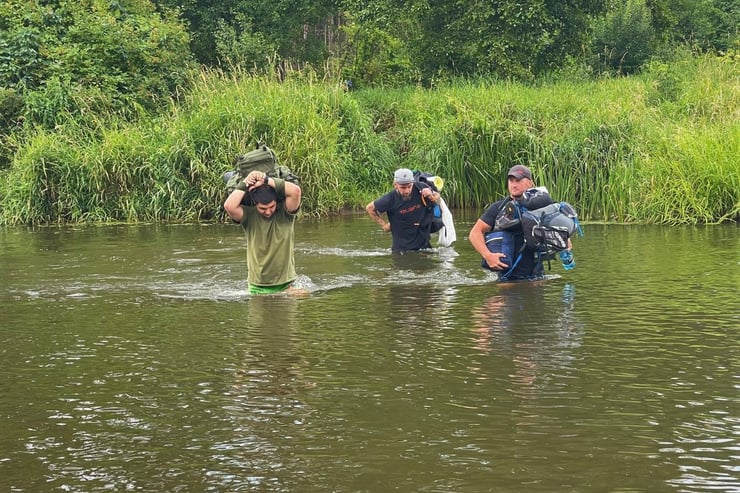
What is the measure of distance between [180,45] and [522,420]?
22.9 metres

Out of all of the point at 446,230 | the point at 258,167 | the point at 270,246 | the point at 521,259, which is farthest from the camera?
the point at 446,230

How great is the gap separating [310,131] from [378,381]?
13318 millimetres

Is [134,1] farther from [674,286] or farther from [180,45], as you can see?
[674,286]

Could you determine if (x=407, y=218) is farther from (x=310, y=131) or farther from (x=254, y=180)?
(x=310, y=131)

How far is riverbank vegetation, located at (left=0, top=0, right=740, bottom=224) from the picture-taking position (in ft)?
58.5

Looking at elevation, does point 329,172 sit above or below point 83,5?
below

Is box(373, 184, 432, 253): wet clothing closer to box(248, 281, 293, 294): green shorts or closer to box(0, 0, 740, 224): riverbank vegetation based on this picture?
box(248, 281, 293, 294): green shorts

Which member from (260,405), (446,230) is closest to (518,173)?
(446,230)

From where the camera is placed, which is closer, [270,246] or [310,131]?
[270,246]

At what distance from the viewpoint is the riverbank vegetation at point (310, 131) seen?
17.8m

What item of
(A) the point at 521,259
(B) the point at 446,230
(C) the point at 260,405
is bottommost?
(C) the point at 260,405

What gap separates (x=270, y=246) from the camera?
9633mm

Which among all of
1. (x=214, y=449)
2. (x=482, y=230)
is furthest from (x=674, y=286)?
(x=214, y=449)

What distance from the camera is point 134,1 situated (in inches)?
1123
